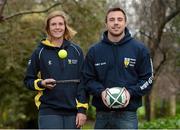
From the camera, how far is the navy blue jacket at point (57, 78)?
586cm

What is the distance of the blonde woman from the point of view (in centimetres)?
582

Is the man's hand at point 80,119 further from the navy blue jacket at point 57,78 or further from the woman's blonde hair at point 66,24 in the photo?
the woman's blonde hair at point 66,24

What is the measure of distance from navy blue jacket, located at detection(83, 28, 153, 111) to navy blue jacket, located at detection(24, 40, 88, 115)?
241 millimetres

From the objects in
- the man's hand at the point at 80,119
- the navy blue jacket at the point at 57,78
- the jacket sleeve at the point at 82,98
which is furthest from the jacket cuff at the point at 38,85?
the man's hand at the point at 80,119

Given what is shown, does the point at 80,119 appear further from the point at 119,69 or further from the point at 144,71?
the point at 144,71

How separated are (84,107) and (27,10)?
13.7m

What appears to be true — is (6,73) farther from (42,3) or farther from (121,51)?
(121,51)

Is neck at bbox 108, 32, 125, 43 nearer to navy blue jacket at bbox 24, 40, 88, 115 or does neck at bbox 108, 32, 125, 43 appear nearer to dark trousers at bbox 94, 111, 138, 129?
navy blue jacket at bbox 24, 40, 88, 115

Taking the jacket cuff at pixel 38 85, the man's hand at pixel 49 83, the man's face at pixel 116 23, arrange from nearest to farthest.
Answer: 1. the man's face at pixel 116 23
2. the man's hand at pixel 49 83
3. the jacket cuff at pixel 38 85

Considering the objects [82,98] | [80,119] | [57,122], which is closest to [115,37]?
[82,98]

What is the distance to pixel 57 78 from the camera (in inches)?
231

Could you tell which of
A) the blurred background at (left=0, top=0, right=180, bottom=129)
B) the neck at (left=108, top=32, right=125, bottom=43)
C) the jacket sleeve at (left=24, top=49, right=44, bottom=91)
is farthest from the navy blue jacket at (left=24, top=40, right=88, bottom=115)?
the blurred background at (left=0, top=0, right=180, bottom=129)

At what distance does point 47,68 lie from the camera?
5914 millimetres

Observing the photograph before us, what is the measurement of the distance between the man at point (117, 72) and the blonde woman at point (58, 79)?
24 centimetres
